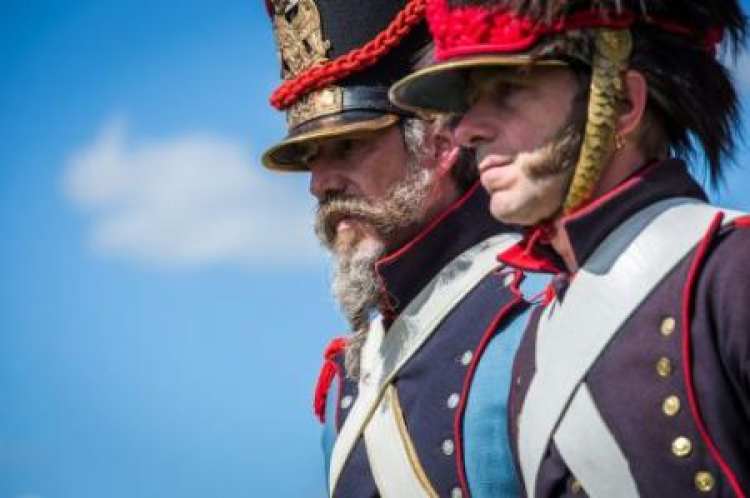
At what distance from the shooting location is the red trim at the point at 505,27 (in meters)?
3.09

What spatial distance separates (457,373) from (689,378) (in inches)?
58.2

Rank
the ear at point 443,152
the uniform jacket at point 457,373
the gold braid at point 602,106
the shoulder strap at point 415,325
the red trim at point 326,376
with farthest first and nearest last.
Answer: the red trim at point 326,376, the ear at point 443,152, the shoulder strap at point 415,325, the uniform jacket at point 457,373, the gold braid at point 602,106

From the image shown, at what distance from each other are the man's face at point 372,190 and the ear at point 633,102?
5.08 feet

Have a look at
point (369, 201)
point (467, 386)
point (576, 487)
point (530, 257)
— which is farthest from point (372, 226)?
point (576, 487)

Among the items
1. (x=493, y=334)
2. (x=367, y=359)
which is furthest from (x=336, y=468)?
(x=493, y=334)

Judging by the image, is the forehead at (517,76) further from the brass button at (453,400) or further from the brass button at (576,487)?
the brass button at (453,400)

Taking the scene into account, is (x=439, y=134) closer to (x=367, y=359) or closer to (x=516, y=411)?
(x=367, y=359)

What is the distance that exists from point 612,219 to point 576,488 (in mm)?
673

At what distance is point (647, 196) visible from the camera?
3068 mm

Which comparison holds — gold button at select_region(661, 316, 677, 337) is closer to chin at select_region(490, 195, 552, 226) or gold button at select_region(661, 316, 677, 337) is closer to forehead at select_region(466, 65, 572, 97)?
chin at select_region(490, 195, 552, 226)

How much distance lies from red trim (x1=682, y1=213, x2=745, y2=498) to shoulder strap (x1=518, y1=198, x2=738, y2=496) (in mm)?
Answer: 30

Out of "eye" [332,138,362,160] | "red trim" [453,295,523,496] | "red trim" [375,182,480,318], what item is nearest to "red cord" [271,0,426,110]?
"eye" [332,138,362,160]

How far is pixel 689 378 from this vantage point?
283 cm

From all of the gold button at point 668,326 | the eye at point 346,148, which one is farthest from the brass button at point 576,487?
the eye at point 346,148
